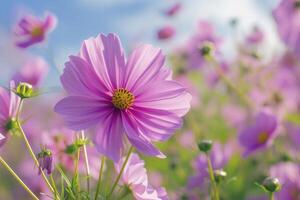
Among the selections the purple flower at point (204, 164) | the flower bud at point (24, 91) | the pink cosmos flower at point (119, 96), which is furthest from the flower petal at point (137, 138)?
the purple flower at point (204, 164)

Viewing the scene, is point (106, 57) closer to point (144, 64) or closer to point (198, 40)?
point (144, 64)

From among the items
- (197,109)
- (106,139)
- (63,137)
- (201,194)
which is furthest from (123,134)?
(197,109)

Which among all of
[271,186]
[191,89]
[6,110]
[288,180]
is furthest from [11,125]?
[191,89]

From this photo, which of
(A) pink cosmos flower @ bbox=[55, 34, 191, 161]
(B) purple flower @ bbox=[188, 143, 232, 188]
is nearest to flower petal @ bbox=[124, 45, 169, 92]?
(A) pink cosmos flower @ bbox=[55, 34, 191, 161]

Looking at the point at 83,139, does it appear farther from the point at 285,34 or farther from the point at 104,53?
the point at 285,34

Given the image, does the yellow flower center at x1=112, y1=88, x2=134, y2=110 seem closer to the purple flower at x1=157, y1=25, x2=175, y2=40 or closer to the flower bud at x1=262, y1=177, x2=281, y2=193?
the flower bud at x1=262, y1=177, x2=281, y2=193

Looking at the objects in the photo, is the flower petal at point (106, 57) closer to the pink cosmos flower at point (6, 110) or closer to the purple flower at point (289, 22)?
the pink cosmos flower at point (6, 110)
